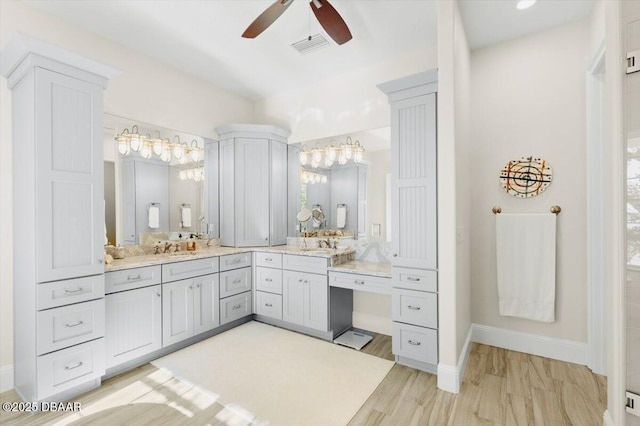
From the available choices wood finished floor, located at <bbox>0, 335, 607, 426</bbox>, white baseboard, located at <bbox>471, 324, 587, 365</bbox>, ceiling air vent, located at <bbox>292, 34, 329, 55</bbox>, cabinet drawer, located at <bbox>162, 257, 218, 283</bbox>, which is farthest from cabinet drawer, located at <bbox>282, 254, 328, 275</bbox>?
ceiling air vent, located at <bbox>292, 34, 329, 55</bbox>

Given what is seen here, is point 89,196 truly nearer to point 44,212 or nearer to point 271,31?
point 44,212

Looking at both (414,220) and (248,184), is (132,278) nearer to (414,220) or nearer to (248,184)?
(248,184)

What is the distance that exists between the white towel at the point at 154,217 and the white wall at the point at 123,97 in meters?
0.97

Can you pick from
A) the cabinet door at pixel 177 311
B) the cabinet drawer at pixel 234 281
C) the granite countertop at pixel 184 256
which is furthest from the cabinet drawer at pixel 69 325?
the cabinet drawer at pixel 234 281

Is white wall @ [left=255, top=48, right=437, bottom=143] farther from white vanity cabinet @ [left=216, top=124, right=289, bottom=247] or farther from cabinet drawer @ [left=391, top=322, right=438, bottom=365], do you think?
cabinet drawer @ [left=391, top=322, right=438, bottom=365]

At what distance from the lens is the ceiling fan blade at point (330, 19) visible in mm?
1953

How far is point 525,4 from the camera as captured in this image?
2.41 meters

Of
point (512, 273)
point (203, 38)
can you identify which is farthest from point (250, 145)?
point (512, 273)

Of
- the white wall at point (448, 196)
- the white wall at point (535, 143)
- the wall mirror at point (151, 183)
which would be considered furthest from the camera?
the wall mirror at point (151, 183)

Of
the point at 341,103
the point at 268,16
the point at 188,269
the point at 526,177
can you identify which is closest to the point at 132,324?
the point at 188,269

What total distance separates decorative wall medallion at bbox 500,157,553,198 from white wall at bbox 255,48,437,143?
133 centimetres

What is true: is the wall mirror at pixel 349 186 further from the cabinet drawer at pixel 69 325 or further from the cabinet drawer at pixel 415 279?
the cabinet drawer at pixel 69 325

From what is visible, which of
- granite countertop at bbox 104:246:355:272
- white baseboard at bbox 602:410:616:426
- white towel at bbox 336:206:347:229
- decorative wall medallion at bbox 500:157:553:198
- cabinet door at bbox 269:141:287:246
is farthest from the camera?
cabinet door at bbox 269:141:287:246

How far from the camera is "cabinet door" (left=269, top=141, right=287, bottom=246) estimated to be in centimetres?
400
